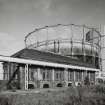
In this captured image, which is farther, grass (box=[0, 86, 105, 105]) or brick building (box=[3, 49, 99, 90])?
brick building (box=[3, 49, 99, 90])

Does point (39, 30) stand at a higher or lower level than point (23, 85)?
Answer: higher

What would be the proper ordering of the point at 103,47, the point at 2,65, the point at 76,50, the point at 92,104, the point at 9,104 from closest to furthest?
the point at 9,104 < the point at 92,104 < the point at 2,65 < the point at 76,50 < the point at 103,47

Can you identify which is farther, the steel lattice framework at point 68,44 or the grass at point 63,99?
the steel lattice framework at point 68,44

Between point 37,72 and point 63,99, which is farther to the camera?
point 37,72

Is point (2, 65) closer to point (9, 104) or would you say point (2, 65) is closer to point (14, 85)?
point (14, 85)

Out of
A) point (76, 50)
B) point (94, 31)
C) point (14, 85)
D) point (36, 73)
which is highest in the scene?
point (94, 31)

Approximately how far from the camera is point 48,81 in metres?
21.6

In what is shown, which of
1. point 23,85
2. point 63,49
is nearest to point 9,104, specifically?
point 23,85

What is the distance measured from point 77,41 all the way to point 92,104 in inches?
1181

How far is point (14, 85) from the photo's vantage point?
20.0 metres

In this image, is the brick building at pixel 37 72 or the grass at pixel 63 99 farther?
the brick building at pixel 37 72

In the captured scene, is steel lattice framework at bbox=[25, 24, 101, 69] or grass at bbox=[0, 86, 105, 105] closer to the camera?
grass at bbox=[0, 86, 105, 105]

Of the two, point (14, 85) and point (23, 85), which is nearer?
point (23, 85)

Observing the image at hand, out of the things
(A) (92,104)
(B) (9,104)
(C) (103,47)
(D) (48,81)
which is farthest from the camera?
(C) (103,47)
